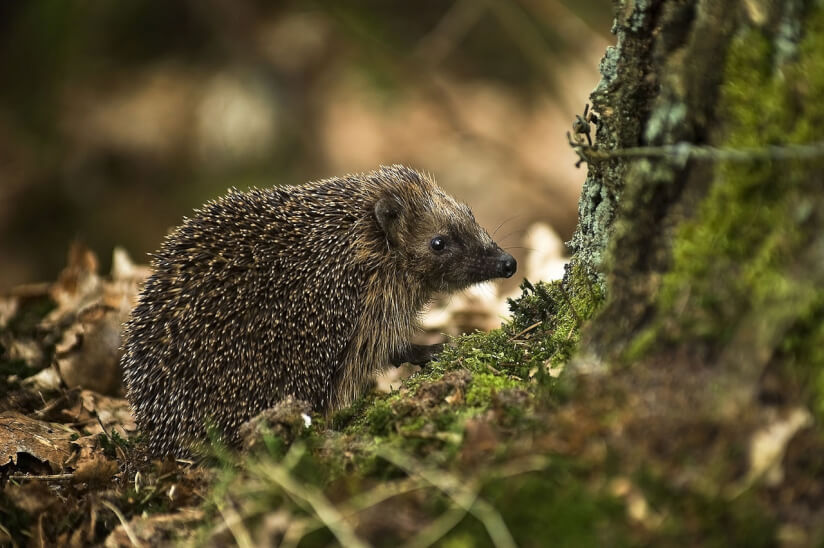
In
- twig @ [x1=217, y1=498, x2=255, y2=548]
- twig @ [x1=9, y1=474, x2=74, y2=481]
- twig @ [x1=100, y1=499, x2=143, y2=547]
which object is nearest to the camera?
twig @ [x1=217, y1=498, x2=255, y2=548]

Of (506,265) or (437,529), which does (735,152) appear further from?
(506,265)

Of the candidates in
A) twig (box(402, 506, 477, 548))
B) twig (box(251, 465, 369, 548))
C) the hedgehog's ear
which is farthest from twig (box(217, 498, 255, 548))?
the hedgehog's ear

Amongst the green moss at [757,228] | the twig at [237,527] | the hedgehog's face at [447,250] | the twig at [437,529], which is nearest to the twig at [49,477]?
the twig at [237,527]

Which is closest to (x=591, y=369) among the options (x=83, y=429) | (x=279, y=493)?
(x=279, y=493)

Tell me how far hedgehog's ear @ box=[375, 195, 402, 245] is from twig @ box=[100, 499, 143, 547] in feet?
9.10

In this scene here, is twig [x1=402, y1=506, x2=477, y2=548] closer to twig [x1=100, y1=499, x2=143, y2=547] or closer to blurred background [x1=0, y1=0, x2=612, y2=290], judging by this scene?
twig [x1=100, y1=499, x2=143, y2=547]

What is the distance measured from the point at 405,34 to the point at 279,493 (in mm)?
9875

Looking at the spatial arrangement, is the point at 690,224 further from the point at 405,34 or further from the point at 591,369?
the point at 405,34

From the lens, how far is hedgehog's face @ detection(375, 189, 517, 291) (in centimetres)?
589

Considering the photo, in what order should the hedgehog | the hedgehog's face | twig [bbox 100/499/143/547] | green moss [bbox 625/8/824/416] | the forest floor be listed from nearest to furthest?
the forest floor
green moss [bbox 625/8/824/416]
twig [bbox 100/499/143/547]
the hedgehog
the hedgehog's face

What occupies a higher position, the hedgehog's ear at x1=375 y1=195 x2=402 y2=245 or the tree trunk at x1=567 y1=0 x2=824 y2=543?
the hedgehog's ear at x1=375 y1=195 x2=402 y2=245

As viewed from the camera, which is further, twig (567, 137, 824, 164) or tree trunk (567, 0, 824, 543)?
twig (567, 137, 824, 164)

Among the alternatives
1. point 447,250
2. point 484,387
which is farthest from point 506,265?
point 484,387

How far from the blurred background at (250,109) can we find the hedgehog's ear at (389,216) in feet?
16.5
